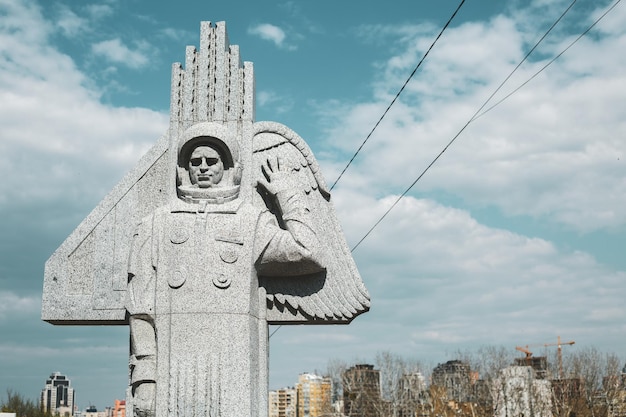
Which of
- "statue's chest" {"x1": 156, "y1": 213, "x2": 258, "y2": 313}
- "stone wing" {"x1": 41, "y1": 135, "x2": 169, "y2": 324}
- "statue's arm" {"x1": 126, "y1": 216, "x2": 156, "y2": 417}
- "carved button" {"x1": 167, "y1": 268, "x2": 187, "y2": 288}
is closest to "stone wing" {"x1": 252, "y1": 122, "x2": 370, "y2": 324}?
"statue's chest" {"x1": 156, "y1": 213, "x2": 258, "y2": 313}

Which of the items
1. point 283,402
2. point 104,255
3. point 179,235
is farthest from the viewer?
point 283,402

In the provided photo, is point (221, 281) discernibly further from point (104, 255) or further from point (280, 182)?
point (104, 255)

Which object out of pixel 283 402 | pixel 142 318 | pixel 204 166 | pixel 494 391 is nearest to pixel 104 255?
pixel 142 318

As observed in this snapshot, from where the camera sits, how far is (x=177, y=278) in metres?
6.69

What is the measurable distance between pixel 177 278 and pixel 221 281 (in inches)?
17.3

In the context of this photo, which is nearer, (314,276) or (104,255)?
(314,276)

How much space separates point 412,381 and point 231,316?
3040 centimetres

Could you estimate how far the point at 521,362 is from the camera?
37438 millimetres

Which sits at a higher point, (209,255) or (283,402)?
(209,255)

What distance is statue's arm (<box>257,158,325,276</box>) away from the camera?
6836 millimetres

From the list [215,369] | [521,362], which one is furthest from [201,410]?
[521,362]

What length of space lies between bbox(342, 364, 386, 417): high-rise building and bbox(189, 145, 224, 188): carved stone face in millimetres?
29580

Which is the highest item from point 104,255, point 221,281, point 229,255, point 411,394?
point 104,255

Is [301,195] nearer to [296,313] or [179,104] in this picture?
[296,313]
